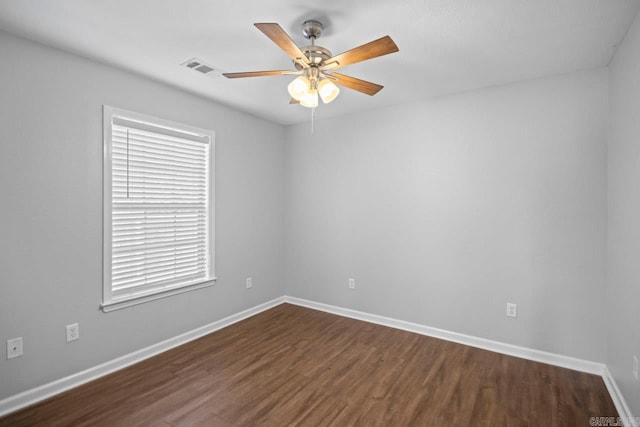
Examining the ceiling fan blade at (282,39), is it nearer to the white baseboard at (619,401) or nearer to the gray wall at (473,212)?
the gray wall at (473,212)

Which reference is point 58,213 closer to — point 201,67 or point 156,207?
point 156,207

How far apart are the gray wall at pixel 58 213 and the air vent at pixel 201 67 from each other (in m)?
0.57

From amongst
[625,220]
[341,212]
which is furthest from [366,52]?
[341,212]

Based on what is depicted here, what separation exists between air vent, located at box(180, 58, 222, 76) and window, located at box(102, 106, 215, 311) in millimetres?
665

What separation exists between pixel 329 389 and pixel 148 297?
1.83 metres

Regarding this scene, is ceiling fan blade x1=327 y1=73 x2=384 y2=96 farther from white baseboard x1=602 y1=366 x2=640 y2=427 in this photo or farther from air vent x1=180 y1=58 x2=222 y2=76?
white baseboard x1=602 y1=366 x2=640 y2=427

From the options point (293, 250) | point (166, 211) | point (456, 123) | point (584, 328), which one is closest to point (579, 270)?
point (584, 328)

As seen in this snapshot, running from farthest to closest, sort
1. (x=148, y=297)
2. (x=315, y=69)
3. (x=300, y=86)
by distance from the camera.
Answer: (x=148, y=297) < (x=315, y=69) < (x=300, y=86)

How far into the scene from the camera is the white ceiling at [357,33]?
1833mm

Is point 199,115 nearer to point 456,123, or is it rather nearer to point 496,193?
point 456,123

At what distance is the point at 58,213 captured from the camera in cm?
232

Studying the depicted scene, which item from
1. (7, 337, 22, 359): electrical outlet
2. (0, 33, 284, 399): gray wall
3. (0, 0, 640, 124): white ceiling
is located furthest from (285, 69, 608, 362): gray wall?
(7, 337, 22, 359): electrical outlet

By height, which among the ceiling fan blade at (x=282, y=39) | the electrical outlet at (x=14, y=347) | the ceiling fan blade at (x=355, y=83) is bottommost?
the electrical outlet at (x=14, y=347)

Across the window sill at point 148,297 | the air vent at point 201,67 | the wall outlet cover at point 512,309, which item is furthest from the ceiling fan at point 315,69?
the wall outlet cover at point 512,309
